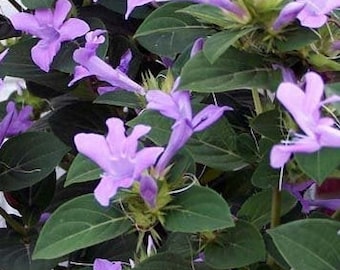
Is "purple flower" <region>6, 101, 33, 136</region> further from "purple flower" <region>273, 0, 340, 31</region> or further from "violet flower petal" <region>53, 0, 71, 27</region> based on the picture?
"purple flower" <region>273, 0, 340, 31</region>

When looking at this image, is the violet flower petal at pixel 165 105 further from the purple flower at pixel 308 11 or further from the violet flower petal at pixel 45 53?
the violet flower petal at pixel 45 53

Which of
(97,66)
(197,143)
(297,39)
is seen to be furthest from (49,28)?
(297,39)

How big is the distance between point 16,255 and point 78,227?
302mm

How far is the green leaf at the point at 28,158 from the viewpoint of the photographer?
999mm

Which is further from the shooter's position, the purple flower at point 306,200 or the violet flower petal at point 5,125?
the violet flower petal at point 5,125

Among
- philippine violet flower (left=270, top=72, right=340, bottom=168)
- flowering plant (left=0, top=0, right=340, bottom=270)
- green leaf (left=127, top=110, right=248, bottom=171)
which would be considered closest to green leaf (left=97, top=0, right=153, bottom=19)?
flowering plant (left=0, top=0, right=340, bottom=270)

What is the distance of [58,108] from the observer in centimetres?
117

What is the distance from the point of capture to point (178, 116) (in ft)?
2.35

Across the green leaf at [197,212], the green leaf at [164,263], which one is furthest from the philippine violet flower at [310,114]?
the green leaf at [164,263]

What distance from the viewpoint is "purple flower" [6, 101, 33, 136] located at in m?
1.03

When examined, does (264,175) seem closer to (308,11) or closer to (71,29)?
(308,11)

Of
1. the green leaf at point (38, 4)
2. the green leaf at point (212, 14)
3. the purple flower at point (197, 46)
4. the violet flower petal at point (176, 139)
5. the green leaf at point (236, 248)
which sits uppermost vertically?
the green leaf at point (212, 14)

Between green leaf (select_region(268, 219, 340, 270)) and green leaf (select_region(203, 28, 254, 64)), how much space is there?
0.48 feet

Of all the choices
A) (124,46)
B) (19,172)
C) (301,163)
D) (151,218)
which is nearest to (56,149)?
(19,172)
